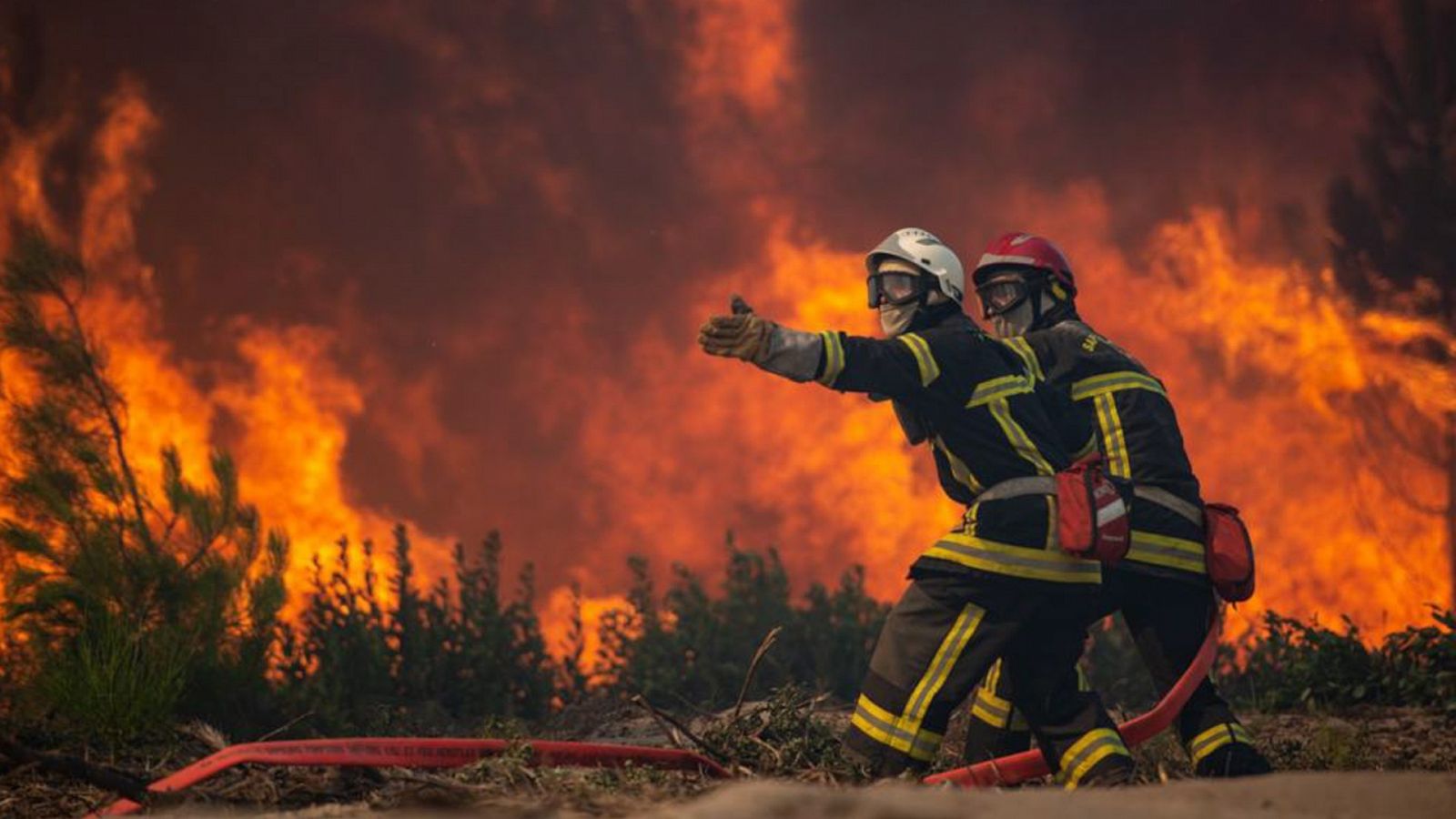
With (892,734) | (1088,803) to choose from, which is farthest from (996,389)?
(1088,803)

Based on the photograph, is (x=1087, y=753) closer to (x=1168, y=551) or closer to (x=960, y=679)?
(x=960, y=679)

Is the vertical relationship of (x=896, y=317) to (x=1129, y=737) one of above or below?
above

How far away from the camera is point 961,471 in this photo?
573 centimetres

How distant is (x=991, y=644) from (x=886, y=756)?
21.3 inches

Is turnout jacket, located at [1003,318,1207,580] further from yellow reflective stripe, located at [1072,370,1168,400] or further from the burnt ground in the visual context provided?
the burnt ground

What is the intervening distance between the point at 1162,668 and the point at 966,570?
125 centimetres

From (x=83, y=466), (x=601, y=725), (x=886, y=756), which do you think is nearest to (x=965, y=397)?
(x=886, y=756)

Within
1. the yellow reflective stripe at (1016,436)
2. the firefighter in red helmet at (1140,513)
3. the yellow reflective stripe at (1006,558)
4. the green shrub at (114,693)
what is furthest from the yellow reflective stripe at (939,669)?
the green shrub at (114,693)

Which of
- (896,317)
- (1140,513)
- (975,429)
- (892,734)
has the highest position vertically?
(896,317)

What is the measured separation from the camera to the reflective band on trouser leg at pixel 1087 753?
17.8 feet

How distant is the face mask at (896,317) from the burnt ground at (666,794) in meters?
1.82

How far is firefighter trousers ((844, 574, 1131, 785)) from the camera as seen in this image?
17.6 feet

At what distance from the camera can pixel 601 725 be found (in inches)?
367

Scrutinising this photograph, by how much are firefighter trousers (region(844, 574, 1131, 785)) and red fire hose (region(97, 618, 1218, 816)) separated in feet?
0.53
